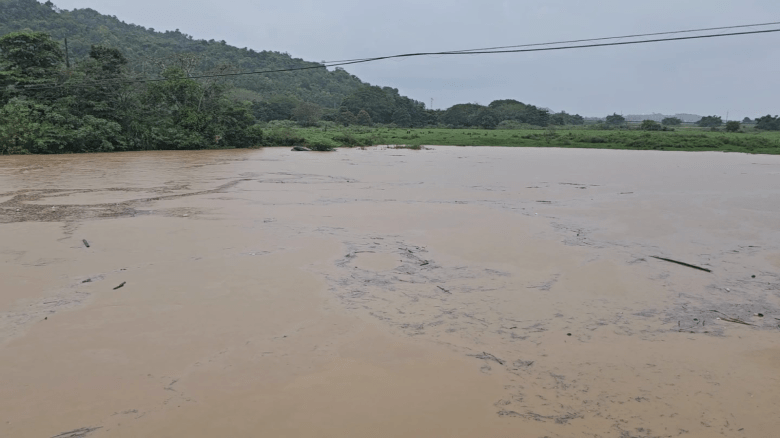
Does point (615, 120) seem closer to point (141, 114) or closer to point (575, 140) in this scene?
point (575, 140)

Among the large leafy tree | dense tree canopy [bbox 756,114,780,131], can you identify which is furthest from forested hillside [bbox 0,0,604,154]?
dense tree canopy [bbox 756,114,780,131]

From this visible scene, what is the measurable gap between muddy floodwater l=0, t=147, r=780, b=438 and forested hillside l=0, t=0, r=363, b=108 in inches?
975

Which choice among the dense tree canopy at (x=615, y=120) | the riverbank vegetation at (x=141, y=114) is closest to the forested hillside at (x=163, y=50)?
the riverbank vegetation at (x=141, y=114)

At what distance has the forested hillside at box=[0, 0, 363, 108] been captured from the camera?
51500 mm

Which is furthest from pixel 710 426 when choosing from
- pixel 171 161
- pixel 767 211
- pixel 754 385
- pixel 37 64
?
pixel 37 64

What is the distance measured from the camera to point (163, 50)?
63031 millimetres

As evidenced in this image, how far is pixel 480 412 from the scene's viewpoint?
3.23 meters

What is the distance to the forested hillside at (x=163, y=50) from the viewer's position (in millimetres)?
51500

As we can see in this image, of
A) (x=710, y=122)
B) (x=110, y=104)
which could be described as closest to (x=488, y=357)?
(x=110, y=104)

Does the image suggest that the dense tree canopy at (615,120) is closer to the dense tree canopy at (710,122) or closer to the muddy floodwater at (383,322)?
the dense tree canopy at (710,122)

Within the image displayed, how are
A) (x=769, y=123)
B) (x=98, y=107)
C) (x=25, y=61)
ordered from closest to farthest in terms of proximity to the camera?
1. (x=25, y=61)
2. (x=98, y=107)
3. (x=769, y=123)

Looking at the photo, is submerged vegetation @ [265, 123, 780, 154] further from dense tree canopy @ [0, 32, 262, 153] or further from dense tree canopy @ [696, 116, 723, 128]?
dense tree canopy @ [696, 116, 723, 128]

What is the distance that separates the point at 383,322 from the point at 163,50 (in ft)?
224

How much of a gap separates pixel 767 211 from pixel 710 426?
1005 cm
